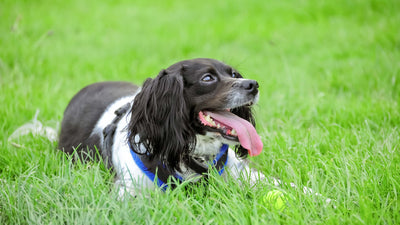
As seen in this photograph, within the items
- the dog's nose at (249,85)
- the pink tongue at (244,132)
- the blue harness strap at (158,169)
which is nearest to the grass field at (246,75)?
the blue harness strap at (158,169)

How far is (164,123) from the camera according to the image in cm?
276

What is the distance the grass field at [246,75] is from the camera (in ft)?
7.73

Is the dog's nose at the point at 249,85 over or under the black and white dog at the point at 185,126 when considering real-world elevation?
over

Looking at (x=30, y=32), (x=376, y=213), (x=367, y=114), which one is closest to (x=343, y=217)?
(x=376, y=213)

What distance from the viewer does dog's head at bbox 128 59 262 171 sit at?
269 centimetres

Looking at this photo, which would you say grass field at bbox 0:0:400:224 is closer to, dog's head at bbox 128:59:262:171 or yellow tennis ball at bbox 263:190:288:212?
yellow tennis ball at bbox 263:190:288:212

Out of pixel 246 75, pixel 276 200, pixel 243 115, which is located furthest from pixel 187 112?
pixel 246 75

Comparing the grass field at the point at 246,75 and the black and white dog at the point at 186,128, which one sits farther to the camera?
the black and white dog at the point at 186,128

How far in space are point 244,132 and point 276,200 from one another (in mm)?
527

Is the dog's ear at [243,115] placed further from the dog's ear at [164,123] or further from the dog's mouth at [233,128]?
the dog's ear at [164,123]

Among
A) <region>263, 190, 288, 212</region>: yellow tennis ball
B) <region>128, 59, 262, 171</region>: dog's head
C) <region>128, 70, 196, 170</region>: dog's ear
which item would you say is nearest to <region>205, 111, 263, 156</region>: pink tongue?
<region>128, 59, 262, 171</region>: dog's head

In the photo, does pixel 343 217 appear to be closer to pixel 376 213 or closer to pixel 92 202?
pixel 376 213

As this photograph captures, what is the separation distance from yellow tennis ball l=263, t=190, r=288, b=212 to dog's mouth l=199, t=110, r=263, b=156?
351mm

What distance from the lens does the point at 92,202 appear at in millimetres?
2352
